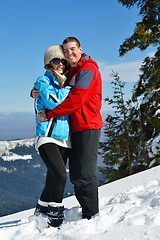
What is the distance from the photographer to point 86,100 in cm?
386

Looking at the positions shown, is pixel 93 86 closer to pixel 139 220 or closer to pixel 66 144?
pixel 66 144

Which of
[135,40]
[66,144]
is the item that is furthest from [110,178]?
[66,144]

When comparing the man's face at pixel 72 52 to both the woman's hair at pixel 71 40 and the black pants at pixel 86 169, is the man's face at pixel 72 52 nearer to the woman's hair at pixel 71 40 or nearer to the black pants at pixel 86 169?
the woman's hair at pixel 71 40

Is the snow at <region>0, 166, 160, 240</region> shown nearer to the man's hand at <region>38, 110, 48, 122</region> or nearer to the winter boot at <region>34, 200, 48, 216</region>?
the winter boot at <region>34, 200, 48, 216</region>

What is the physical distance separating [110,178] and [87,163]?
1486 cm

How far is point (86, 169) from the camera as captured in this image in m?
3.98

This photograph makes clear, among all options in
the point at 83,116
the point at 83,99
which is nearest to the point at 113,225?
the point at 83,116

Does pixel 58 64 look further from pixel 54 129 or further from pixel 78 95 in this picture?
pixel 54 129

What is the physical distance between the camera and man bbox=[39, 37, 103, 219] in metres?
3.81

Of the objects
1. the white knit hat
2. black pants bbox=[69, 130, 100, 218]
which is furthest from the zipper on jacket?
the white knit hat

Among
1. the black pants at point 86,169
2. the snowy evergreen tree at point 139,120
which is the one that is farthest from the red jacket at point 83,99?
the snowy evergreen tree at point 139,120

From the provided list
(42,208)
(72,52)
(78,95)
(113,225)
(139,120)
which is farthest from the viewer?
(139,120)

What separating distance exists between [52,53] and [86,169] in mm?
1524

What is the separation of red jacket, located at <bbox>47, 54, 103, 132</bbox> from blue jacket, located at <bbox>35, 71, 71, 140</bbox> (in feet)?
0.25
